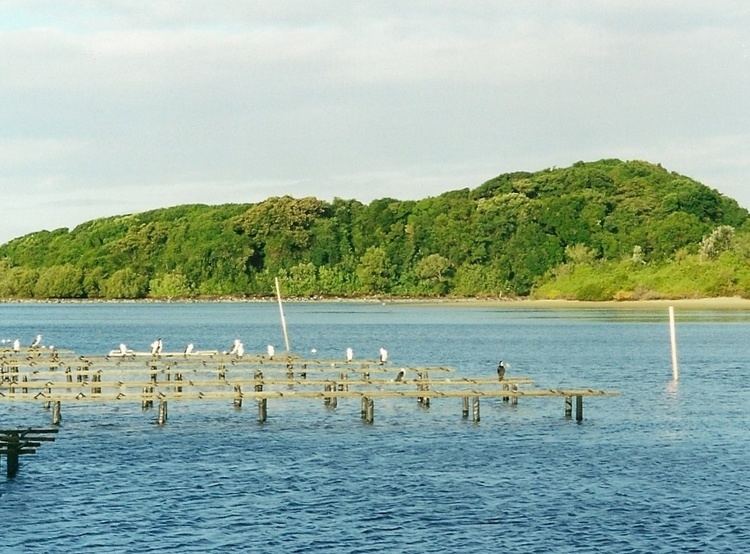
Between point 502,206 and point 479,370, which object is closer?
point 479,370

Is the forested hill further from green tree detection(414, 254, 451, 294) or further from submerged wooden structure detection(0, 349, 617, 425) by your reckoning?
submerged wooden structure detection(0, 349, 617, 425)

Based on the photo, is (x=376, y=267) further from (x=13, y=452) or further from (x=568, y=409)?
(x=13, y=452)

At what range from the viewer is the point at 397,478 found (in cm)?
2778

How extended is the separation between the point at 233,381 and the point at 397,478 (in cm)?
1325

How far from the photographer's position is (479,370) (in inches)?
2261

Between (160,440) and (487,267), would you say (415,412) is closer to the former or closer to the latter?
(160,440)

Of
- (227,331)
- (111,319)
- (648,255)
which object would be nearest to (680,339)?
(227,331)

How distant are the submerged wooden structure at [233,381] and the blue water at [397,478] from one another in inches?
30.2

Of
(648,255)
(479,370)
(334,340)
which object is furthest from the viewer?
(648,255)

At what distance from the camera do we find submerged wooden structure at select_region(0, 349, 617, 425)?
1468 inches

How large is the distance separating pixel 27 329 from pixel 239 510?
9168cm

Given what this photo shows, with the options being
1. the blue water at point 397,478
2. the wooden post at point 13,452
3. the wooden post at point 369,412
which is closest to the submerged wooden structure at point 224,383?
the wooden post at point 369,412

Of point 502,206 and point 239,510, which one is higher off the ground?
point 502,206

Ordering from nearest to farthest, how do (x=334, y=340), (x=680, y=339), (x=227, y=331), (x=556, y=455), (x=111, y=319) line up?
(x=556, y=455) → (x=680, y=339) → (x=334, y=340) → (x=227, y=331) → (x=111, y=319)
